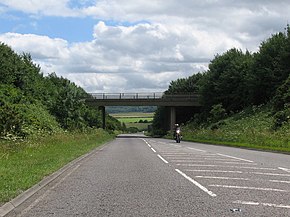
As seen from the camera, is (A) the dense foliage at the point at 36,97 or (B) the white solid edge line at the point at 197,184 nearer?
(B) the white solid edge line at the point at 197,184

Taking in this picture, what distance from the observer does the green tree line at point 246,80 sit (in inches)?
2414

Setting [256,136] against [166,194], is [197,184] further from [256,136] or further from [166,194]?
[256,136]

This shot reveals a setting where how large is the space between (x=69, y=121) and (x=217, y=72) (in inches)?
1400

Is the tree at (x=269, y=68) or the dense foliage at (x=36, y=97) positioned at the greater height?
the tree at (x=269, y=68)

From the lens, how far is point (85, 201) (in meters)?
9.19

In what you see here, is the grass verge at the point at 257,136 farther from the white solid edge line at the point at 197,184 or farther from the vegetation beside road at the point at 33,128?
the white solid edge line at the point at 197,184

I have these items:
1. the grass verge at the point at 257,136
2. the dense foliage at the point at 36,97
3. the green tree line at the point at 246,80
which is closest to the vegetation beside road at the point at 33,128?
the dense foliage at the point at 36,97

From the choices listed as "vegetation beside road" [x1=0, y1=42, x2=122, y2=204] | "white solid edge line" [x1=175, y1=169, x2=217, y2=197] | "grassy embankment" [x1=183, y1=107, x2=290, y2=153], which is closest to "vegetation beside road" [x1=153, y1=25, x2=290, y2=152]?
"grassy embankment" [x1=183, y1=107, x2=290, y2=153]

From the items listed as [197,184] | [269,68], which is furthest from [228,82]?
[197,184]

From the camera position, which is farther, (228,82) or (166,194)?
(228,82)

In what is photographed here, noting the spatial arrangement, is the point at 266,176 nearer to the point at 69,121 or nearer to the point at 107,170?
the point at 107,170

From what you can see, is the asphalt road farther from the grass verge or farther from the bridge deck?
the bridge deck

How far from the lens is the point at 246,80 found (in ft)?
233

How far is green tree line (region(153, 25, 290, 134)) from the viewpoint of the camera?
61.3 m
